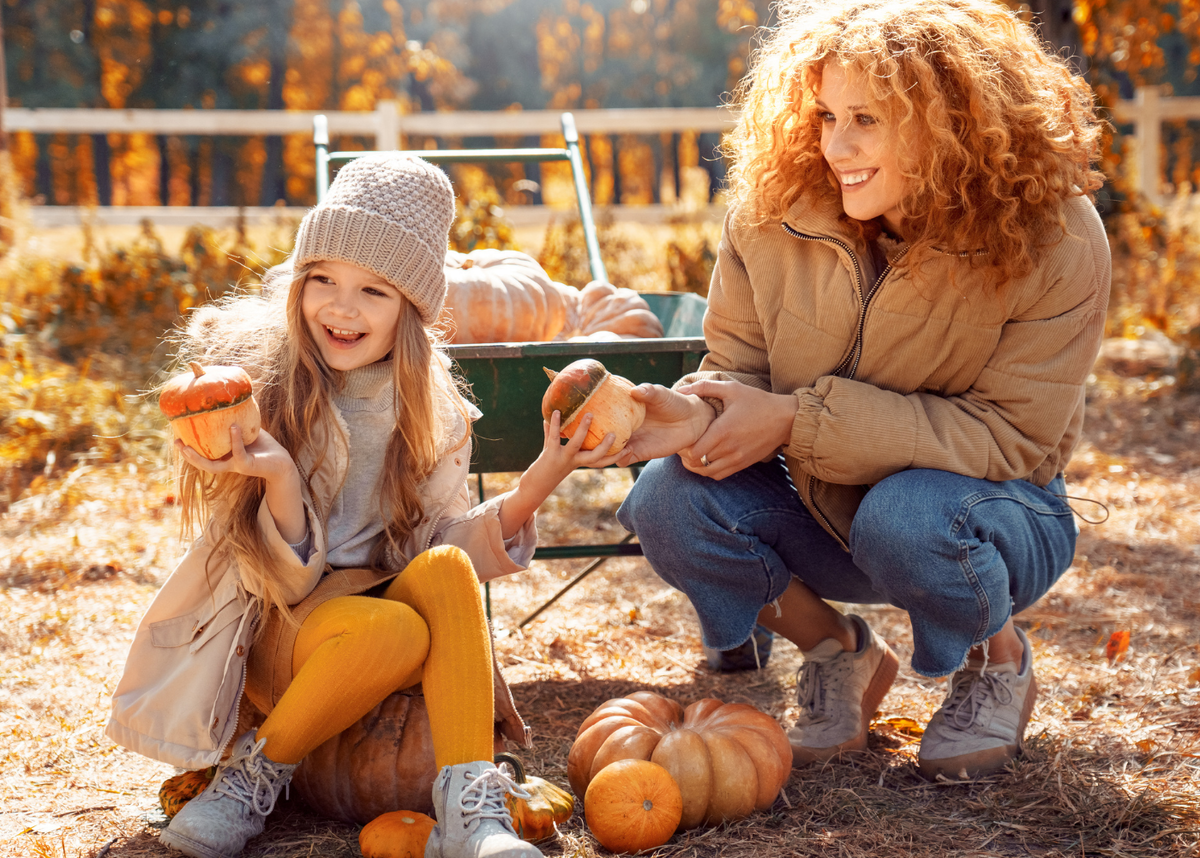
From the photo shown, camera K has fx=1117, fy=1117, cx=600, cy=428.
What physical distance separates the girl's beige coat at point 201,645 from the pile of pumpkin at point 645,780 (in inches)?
6.0

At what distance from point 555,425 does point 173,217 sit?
8.47 m

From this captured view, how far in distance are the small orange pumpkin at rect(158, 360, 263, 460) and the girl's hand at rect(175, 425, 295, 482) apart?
14mm

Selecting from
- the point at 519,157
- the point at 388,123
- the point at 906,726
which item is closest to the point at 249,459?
the point at 906,726

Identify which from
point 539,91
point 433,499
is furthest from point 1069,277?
point 539,91

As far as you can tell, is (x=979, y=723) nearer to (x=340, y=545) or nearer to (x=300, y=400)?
(x=340, y=545)

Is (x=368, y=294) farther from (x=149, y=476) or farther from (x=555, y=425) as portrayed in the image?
(x=149, y=476)

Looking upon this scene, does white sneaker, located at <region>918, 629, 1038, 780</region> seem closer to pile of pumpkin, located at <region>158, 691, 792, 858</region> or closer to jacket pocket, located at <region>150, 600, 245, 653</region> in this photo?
pile of pumpkin, located at <region>158, 691, 792, 858</region>

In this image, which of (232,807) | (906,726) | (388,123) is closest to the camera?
(232,807)

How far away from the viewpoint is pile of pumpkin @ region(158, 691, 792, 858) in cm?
190

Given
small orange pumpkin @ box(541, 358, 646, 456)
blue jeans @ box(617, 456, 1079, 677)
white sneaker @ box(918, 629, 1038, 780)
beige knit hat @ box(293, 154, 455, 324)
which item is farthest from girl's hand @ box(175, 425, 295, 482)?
white sneaker @ box(918, 629, 1038, 780)

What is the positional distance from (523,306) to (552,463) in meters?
0.95

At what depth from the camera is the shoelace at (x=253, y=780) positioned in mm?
1916

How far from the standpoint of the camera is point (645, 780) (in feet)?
6.29

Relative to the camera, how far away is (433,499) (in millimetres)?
2232
